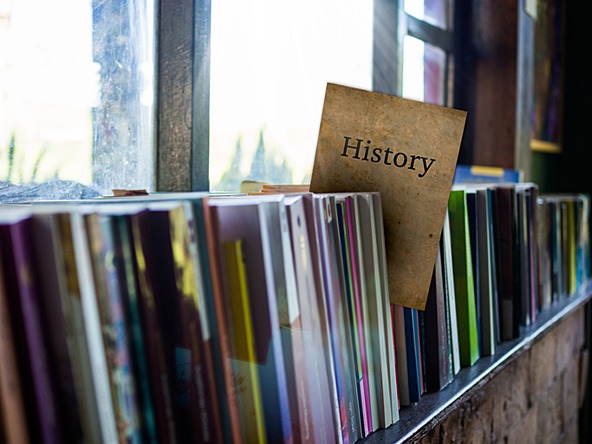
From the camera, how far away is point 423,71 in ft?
8.13

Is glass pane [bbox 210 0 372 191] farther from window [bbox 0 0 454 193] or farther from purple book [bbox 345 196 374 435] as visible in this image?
purple book [bbox 345 196 374 435]

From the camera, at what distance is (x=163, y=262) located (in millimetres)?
588

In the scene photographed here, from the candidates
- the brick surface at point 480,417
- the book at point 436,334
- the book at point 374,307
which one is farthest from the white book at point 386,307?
the brick surface at point 480,417

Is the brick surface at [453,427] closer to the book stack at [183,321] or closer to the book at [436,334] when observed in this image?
the book at [436,334]

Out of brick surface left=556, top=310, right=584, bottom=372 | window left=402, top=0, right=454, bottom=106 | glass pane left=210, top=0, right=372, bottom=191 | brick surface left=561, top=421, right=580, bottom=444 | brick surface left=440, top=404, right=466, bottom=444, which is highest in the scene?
window left=402, top=0, right=454, bottom=106

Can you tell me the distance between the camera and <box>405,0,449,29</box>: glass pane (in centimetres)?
229

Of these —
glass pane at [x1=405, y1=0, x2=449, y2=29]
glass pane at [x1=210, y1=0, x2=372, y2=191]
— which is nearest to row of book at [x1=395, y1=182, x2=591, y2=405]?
glass pane at [x1=210, y1=0, x2=372, y2=191]

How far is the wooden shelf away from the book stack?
7 cm

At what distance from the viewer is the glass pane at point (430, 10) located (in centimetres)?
229

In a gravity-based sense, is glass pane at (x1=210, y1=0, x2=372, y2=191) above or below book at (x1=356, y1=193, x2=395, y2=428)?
above

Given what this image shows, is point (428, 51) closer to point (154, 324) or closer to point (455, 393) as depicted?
point (455, 393)

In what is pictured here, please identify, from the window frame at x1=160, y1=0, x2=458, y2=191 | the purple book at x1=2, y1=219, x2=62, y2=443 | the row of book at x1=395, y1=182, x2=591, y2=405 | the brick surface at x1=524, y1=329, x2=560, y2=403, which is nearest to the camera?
the purple book at x1=2, y1=219, x2=62, y2=443

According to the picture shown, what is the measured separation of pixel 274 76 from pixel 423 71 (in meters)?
1.06

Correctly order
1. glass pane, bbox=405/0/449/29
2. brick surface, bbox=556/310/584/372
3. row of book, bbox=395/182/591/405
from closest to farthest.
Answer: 1. row of book, bbox=395/182/591/405
2. brick surface, bbox=556/310/584/372
3. glass pane, bbox=405/0/449/29
